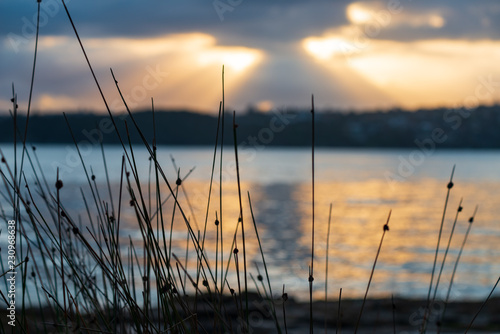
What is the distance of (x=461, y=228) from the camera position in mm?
17094

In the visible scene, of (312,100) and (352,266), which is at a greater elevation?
(312,100)

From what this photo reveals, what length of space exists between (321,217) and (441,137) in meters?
96.1

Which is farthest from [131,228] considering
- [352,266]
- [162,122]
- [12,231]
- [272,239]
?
[162,122]

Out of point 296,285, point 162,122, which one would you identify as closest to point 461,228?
point 296,285

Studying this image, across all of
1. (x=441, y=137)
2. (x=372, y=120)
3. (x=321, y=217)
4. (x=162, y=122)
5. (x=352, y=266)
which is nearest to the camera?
(x=352, y=266)

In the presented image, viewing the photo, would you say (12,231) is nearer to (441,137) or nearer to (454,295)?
(454,295)

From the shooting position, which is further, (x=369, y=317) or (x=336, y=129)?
(x=336, y=129)

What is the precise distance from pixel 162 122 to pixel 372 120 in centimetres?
3289

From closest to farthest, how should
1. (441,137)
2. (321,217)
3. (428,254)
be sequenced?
(428,254) → (321,217) → (441,137)

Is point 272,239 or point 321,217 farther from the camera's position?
point 321,217

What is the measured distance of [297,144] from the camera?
386 feet

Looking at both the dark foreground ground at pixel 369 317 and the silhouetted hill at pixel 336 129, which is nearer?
the dark foreground ground at pixel 369 317

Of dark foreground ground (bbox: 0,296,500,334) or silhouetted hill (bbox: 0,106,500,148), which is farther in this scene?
silhouetted hill (bbox: 0,106,500,148)

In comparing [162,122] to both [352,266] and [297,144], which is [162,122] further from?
[352,266]
